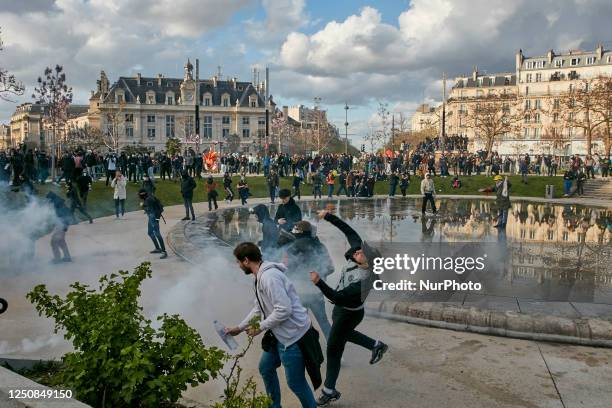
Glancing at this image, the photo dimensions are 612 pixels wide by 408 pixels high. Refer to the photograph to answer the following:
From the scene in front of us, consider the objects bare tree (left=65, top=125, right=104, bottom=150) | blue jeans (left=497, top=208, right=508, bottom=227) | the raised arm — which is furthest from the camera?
bare tree (left=65, top=125, right=104, bottom=150)

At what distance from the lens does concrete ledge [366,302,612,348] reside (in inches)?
267

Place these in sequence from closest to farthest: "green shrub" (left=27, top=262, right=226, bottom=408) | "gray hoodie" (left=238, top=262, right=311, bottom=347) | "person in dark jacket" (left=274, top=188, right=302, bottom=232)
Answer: "green shrub" (left=27, top=262, right=226, bottom=408), "gray hoodie" (left=238, top=262, right=311, bottom=347), "person in dark jacket" (left=274, top=188, right=302, bottom=232)

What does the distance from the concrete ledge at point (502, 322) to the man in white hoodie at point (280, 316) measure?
144 inches

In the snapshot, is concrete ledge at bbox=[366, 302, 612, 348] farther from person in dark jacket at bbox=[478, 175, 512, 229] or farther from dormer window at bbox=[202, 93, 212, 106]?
dormer window at bbox=[202, 93, 212, 106]

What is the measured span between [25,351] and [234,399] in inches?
154

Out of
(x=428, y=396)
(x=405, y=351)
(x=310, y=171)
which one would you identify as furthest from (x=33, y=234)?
(x=310, y=171)

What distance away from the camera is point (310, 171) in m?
34.8

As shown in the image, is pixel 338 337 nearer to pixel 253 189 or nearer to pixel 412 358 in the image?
pixel 412 358

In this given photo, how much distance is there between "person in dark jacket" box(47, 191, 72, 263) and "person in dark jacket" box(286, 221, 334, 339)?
A: 6095mm

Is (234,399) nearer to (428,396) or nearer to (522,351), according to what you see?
(428,396)

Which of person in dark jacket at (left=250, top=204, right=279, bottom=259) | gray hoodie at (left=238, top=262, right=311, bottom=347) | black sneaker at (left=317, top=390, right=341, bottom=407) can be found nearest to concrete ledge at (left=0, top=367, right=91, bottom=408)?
gray hoodie at (left=238, top=262, right=311, bottom=347)

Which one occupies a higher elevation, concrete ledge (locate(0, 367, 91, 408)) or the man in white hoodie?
the man in white hoodie

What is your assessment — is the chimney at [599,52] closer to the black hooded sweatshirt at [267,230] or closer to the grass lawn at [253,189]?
the grass lawn at [253,189]

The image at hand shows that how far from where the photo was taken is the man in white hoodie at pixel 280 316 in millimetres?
4223
